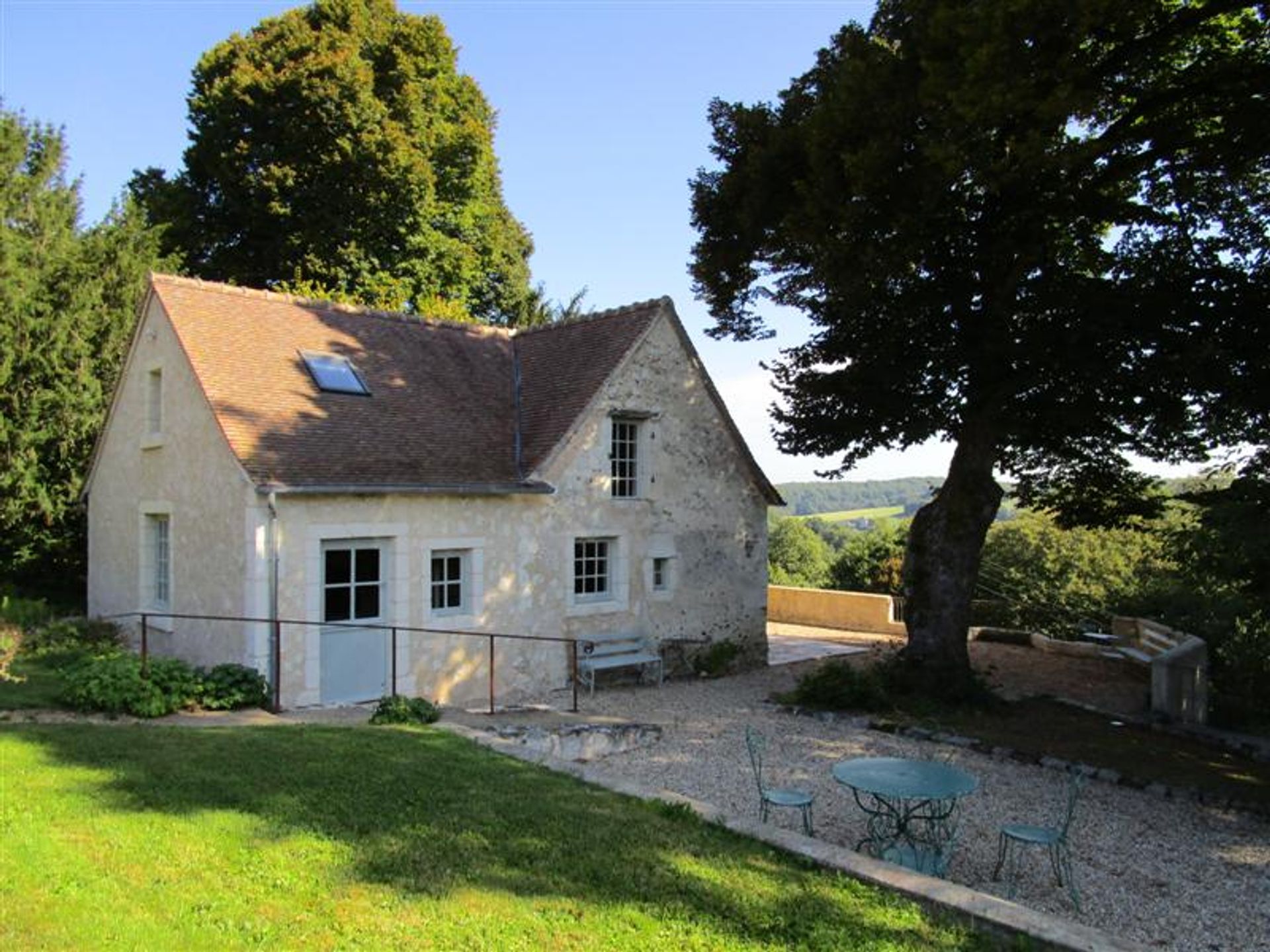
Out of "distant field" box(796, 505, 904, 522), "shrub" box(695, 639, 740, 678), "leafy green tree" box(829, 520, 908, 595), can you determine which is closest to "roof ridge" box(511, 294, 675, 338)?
"shrub" box(695, 639, 740, 678)

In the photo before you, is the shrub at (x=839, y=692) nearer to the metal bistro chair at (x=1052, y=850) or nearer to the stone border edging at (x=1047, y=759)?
the stone border edging at (x=1047, y=759)

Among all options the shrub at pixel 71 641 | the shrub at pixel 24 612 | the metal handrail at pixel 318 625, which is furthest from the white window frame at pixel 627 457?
the shrub at pixel 24 612

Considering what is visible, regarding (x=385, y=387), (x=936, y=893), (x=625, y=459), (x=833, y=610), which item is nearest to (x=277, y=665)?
Answer: (x=385, y=387)

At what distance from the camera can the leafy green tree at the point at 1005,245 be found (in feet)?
35.1

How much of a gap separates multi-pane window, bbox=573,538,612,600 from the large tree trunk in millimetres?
5153

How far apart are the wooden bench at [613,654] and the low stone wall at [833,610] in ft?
24.5

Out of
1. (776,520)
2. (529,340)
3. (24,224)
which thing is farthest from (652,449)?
(776,520)

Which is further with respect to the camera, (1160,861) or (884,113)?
(884,113)

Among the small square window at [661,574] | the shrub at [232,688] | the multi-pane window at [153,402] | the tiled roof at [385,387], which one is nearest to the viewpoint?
the shrub at [232,688]

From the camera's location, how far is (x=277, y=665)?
36.9 ft

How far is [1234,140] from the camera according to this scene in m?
11.6

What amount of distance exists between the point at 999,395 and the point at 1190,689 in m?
5.71

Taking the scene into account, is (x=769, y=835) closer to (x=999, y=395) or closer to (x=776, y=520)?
(x=999, y=395)

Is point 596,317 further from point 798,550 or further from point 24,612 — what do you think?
point 798,550
